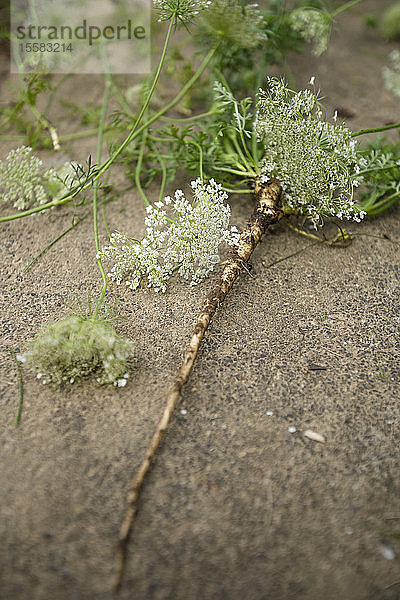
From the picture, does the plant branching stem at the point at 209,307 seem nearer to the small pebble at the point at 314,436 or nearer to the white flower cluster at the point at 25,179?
the small pebble at the point at 314,436

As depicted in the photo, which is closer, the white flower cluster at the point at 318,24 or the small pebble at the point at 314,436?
the small pebble at the point at 314,436

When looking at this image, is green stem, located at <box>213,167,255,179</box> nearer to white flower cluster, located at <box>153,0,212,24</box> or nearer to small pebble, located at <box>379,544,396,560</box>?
white flower cluster, located at <box>153,0,212,24</box>

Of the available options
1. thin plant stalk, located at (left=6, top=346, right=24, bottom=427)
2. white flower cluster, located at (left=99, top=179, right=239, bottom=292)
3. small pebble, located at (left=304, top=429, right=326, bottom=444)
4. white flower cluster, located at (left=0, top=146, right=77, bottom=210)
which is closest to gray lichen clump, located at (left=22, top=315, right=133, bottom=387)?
thin plant stalk, located at (left=6, top=346, right=24, bottom=427)

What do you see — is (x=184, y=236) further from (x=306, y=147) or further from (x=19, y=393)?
(x=19, y=393)

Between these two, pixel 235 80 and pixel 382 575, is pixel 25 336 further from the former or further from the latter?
pixel 235 80

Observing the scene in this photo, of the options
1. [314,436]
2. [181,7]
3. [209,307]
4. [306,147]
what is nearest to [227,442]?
[314,436]

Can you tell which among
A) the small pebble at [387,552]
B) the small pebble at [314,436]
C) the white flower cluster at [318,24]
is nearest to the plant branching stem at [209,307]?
the small pebble at [314,436]

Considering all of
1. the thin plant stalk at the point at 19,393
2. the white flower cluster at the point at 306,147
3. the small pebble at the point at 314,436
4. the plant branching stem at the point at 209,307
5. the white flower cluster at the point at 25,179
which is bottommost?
the small pebble at the point at 314,436
